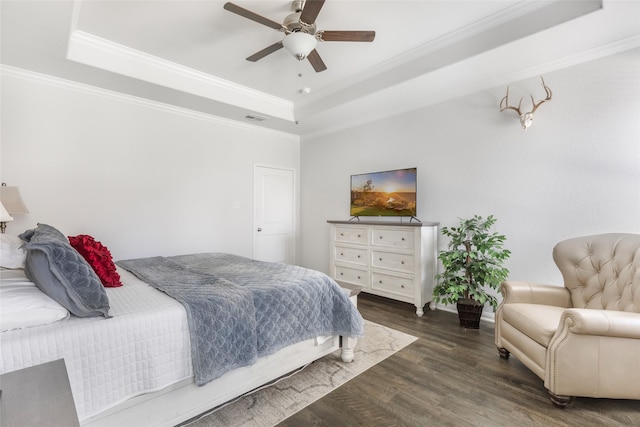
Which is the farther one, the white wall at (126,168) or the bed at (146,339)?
the white wall at (126,168)

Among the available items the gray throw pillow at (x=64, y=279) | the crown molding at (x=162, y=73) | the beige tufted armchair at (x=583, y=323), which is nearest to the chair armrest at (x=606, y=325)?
the beige tufted armchair at (x=583, y=323)

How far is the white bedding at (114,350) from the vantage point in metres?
1.21

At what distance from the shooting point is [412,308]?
375cm

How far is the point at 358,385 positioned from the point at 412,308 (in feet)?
6.14

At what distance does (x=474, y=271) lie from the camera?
10.2 feet

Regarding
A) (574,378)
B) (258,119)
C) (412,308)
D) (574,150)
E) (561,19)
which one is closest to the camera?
(574,378)

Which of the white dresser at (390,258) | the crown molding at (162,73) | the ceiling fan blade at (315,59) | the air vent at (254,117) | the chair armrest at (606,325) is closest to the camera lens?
the chair armrest at (606,325)

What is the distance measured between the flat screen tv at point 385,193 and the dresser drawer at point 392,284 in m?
0.88

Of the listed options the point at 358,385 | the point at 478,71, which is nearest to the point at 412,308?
the point at 358,385

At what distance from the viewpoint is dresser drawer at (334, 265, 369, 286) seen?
403 cm

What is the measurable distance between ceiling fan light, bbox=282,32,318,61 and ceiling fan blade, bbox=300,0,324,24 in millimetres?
103

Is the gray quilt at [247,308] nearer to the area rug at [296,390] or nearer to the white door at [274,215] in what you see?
the area rug at [296,390]

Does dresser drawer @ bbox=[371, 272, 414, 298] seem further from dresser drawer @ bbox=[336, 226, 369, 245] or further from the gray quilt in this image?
the gray quilt

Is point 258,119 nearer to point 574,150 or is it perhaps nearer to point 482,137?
point 482,137
